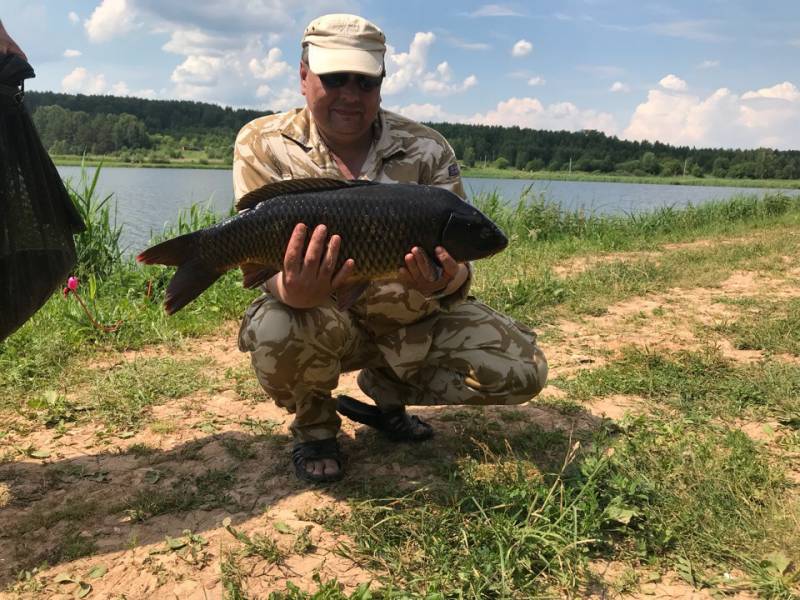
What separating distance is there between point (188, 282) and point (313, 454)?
90 cm

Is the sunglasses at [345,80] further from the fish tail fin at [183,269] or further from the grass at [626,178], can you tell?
the grass at [626,178]

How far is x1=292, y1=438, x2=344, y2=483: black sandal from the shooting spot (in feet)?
8.83

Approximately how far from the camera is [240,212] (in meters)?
2.48

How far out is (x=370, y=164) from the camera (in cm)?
293

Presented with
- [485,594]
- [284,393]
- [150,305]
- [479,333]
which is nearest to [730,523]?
[485,594]

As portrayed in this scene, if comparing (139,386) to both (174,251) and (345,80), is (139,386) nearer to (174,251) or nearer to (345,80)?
(174,251)

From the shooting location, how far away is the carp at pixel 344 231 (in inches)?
92.1

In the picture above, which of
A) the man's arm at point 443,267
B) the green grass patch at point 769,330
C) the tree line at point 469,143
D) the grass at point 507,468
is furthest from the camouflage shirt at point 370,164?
the tree line at point 469,143

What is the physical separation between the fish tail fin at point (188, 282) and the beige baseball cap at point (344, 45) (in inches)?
36.0

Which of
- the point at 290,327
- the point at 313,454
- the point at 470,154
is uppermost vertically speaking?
the point at 470,154

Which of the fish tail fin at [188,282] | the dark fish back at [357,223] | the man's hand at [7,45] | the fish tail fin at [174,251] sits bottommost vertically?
the fish tail fin at [188,282]

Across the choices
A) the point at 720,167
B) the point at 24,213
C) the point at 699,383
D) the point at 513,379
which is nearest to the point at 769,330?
the point at 699,383

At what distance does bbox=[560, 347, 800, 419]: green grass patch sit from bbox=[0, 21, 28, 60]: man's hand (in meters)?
3.00

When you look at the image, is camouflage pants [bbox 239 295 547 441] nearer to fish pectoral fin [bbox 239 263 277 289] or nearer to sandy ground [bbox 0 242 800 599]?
fish pectoral fin [bbox 239 263 277 289]
